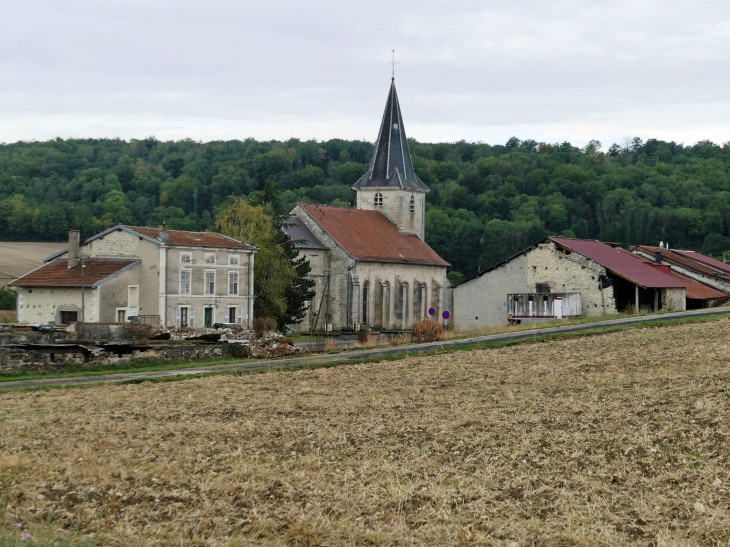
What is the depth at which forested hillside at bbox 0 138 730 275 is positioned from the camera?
115 metres

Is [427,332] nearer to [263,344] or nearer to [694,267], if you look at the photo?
[263,344]

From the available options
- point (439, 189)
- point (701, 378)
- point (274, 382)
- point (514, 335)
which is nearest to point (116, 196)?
point (439, 189)

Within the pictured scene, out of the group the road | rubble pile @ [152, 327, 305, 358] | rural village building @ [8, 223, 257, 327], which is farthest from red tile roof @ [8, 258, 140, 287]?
the road

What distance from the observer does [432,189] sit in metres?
140

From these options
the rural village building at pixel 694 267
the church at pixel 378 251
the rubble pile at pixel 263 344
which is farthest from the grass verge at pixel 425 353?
the church at pixel 378 251

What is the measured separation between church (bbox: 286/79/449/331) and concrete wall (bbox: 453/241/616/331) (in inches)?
419

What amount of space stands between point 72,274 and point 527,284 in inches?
1041

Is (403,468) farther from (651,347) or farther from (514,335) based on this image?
(514,335)

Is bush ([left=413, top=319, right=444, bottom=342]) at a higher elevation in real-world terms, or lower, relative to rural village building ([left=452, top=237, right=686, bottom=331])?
lower

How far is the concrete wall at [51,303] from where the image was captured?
43812mm

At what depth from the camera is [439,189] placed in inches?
5546

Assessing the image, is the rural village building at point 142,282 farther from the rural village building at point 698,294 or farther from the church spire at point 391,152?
the rural village building at point 698,294

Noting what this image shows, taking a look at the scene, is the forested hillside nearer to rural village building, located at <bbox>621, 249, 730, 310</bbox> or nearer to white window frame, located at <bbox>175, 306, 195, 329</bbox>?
white window frame, located at <bbox>175, 306, 195, 329</bbox>

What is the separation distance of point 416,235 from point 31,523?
218 ft
